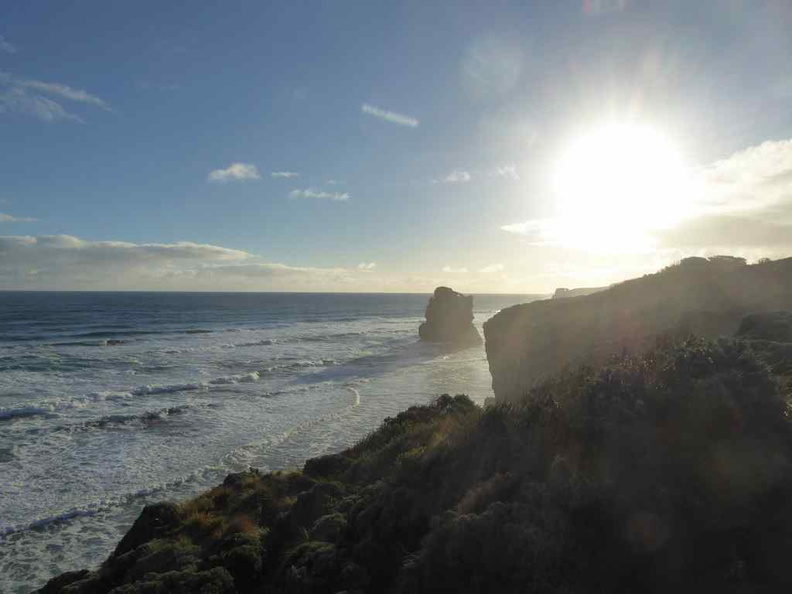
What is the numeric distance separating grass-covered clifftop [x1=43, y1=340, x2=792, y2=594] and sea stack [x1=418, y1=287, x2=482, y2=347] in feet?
171

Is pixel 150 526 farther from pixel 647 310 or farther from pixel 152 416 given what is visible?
pixel 647 310

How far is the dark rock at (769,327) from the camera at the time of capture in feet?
33.7

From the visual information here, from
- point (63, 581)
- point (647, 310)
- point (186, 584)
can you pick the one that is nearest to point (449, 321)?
point (647, 310)

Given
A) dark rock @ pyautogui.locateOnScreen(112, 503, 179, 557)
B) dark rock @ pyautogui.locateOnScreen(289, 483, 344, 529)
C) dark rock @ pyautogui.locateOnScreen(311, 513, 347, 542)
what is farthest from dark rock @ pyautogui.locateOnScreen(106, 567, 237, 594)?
dark rock @ pyautogui.locateOnScreen(112, 503, 179, 557)

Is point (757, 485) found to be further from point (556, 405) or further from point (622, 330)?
point (622, 330)

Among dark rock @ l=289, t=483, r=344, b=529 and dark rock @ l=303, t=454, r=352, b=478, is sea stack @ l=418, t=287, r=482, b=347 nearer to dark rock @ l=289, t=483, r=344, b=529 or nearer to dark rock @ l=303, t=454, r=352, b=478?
dark rock @ l=303, t=454, r=352, b=478

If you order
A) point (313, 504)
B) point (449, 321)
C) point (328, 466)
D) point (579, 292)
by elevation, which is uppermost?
point (579, 292)

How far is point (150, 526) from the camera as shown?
922 cm

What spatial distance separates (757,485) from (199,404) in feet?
79.2

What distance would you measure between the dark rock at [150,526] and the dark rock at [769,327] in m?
12.6

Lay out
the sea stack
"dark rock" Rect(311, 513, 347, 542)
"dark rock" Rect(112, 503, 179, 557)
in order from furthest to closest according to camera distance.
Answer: the sea stack < "dark rock" Rect(112, 503, 179, 557) < "dark rock" Rect(311, 513, 347, 542)

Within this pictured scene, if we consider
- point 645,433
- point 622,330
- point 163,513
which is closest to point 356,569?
point 645,433

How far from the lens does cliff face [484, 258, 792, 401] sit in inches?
593

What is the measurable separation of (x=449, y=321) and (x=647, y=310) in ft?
150
